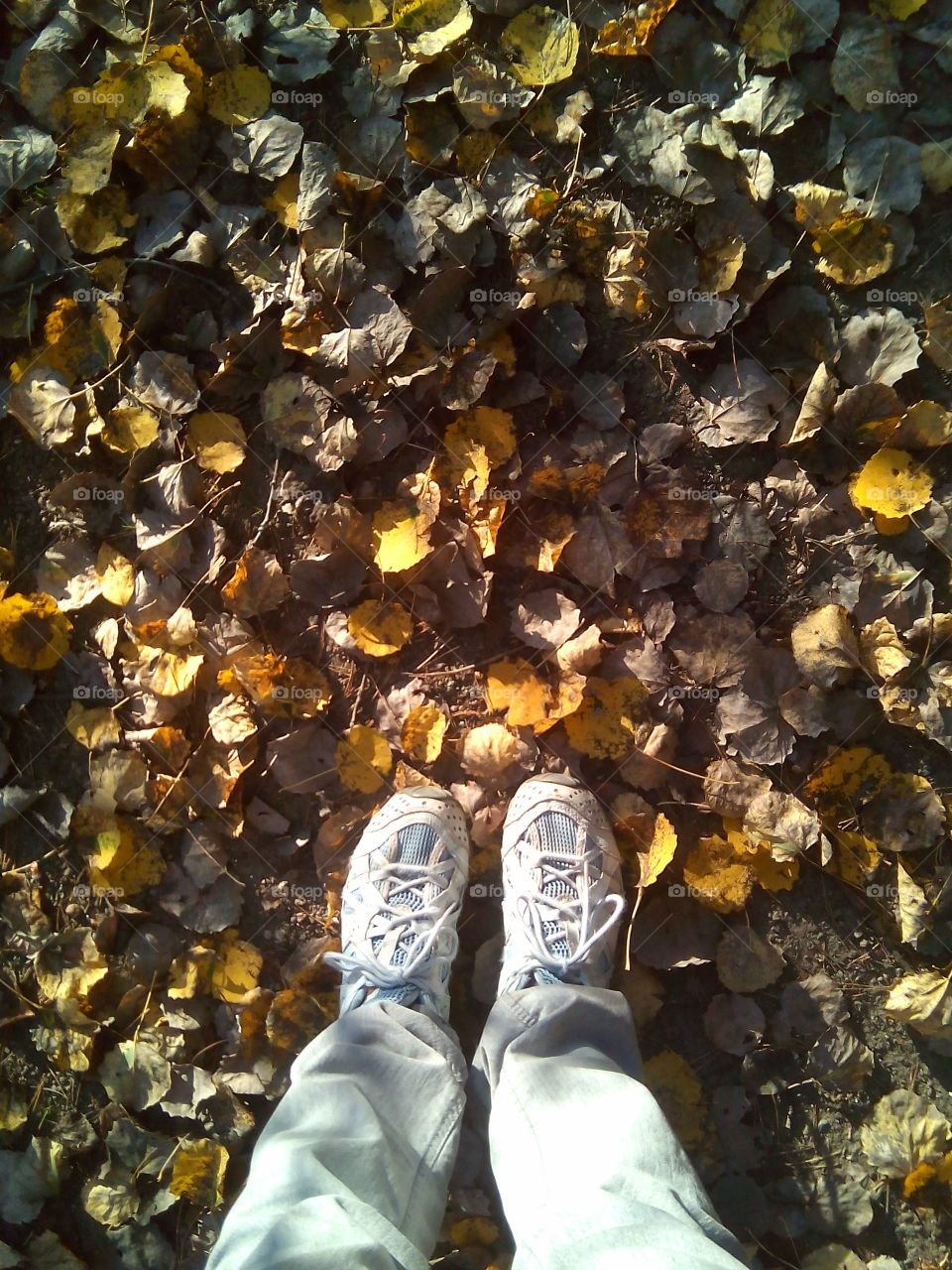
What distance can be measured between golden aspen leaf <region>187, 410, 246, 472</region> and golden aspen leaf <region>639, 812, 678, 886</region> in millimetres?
1112

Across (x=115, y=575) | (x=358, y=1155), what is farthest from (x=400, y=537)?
(x=358, y=1155)

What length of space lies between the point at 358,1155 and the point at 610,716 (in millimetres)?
843

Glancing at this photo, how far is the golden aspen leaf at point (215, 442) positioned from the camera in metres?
1.75

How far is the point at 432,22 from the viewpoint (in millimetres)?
1660

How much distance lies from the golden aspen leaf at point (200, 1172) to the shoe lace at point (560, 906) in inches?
29.7

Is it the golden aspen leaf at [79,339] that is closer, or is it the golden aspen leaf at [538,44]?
the golden aspen leaf at [538,44]

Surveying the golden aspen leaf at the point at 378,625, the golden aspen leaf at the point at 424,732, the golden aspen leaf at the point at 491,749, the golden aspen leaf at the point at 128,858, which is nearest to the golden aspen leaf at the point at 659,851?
the golden aspen leaf at the point at 491,749

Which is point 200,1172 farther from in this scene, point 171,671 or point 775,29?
point 775,29

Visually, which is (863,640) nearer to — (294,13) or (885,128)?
(885,128)

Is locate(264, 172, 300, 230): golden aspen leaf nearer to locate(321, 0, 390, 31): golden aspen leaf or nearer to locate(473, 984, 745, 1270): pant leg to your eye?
locate(321, 0, 390, 31): golden aspen leaf

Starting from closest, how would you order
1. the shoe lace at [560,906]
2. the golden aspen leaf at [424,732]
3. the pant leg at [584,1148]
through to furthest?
the pant leg at [584,1148]
the shoe lace at [560,906]
the golden aspen leaf at [424,732]

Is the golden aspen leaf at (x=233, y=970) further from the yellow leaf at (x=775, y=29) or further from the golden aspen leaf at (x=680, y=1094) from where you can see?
the yellow leaf at (x=775, y=29)

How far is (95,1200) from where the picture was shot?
1734 millimetres

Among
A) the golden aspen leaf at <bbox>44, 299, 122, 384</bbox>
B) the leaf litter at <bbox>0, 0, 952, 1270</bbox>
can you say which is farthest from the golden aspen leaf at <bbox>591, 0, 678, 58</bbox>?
the golden aspen leaf at <bbox>44, 299, 122, 384</bbox>
